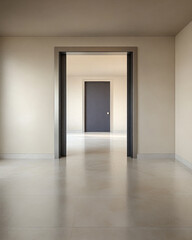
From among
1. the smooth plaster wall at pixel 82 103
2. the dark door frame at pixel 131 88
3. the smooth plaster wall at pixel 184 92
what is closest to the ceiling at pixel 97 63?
the smooth plaster wall at pixel 82 103

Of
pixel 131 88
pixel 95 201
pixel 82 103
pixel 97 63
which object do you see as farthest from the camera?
pixel 82 103

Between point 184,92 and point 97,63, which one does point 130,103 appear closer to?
point 184,92

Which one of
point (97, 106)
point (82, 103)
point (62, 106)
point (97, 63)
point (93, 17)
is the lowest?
point (62, 106)

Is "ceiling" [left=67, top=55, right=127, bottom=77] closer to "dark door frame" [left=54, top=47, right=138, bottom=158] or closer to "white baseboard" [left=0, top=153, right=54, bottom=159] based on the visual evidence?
"dark door frame" [left=54, top=47, right=138, bottom=158]

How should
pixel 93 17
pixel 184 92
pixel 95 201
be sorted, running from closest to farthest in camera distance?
pixel 95 201
pixel 93 17
pixel 184 92

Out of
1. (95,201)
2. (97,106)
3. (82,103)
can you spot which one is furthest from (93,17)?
(97,106)

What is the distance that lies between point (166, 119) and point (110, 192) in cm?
312

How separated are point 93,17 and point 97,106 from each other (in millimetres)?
8733

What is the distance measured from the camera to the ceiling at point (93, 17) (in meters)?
4.30

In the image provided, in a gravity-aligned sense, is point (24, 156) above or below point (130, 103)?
below

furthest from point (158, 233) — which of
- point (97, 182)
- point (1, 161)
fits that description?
point (1, 161)

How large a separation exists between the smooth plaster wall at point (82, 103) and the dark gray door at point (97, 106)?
0.25 m

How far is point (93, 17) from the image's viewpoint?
16.0 ft

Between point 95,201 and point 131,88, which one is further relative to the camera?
point 131,88
